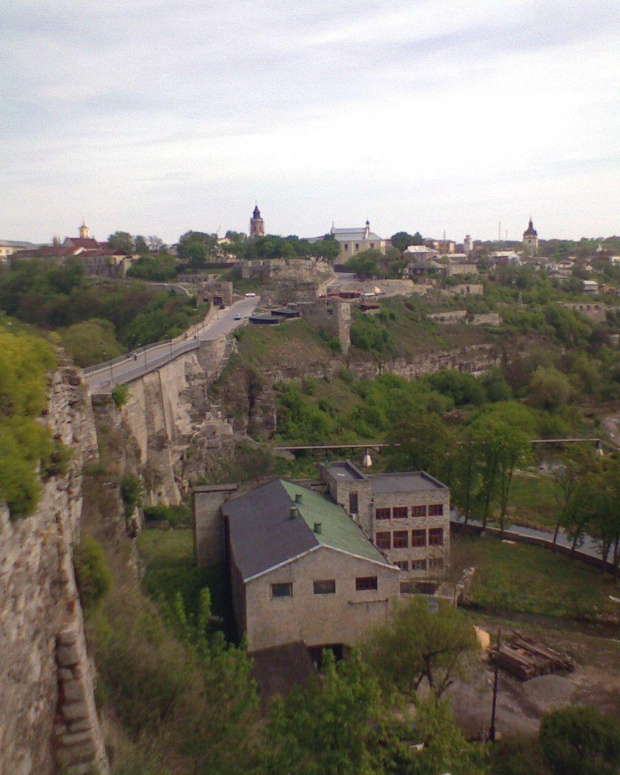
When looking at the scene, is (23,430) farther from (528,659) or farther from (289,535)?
(528,659)

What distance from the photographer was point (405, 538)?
23.1 metres

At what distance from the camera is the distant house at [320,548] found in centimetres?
1597

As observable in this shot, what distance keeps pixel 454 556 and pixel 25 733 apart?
71.6 feet

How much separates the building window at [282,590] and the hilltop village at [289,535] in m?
0.06

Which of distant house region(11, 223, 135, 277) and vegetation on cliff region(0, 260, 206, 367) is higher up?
distant house region(11, 223, 135, 277)

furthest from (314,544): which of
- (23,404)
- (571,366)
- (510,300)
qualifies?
(510,300)

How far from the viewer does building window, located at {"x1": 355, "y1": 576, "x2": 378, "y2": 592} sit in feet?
53.9

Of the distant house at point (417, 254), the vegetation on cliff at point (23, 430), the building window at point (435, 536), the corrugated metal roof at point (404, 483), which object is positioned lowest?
the building window at point (435, 536)

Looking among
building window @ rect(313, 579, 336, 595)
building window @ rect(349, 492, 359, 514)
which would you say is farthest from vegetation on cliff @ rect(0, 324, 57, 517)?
building window @ rect(349, 492, 359, 514)

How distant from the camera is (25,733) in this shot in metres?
4.79

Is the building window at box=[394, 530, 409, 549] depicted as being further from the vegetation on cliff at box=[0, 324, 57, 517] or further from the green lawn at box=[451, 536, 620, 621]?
the vegetation on cliff at box=[0, 324, 57, 517]

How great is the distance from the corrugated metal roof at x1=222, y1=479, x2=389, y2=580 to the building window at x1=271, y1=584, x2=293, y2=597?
1.61 ft

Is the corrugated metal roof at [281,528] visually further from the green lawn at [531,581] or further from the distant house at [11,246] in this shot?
the distant house at [11,246]

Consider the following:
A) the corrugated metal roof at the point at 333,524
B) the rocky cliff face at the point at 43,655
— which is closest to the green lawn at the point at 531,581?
the corrugated metal roof at the point at 333,524
